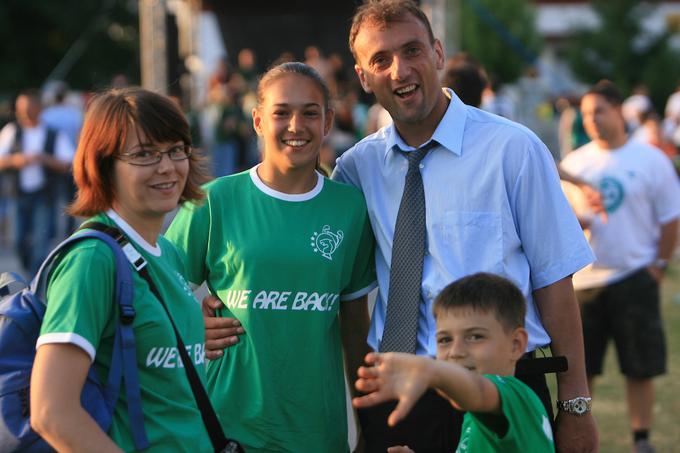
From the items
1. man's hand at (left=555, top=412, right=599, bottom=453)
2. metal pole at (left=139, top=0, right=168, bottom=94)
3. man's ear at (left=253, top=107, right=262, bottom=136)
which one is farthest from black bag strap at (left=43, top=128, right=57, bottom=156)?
man's hand at (left=555, top=412, right=599, bottom=453)

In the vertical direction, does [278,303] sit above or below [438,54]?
below

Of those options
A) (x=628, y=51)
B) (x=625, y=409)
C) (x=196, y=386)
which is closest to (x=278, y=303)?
(x=196, y=386)

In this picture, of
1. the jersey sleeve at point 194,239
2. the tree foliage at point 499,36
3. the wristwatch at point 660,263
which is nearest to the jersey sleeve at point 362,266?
the jersey sleeve at point 194,239

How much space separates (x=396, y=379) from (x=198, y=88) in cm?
2285

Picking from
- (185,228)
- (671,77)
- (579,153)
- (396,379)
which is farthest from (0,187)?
(671,77)

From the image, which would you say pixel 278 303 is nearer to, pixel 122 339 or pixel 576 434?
pixel 122 339

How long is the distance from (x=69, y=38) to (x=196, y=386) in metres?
42.1

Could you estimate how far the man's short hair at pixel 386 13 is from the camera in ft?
11.8

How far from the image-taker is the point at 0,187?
57.0ft

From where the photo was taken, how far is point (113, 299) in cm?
263

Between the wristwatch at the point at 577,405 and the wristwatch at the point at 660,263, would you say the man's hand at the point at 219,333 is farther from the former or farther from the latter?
the wristwatch at the point at 660,263

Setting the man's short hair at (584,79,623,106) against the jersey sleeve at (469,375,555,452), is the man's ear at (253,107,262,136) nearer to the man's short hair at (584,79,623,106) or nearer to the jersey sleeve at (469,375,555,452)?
the jersey sleeve at (469,375,555,452)

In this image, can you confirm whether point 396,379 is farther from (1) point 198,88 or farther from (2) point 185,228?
(1) point 198,88

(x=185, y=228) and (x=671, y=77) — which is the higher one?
(x=671, y=77)
